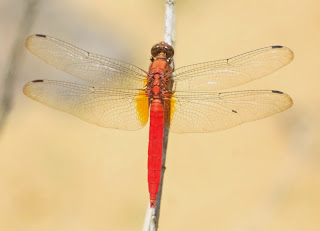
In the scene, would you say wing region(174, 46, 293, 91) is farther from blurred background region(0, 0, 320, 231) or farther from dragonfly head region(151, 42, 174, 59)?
blurred background region(0, 0, 320, 231)

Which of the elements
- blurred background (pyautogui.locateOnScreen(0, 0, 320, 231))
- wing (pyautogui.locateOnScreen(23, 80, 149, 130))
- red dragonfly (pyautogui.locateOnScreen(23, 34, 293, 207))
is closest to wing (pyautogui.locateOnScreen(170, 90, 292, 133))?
red dragonfly (pyautogui.locateOnScreen(23, 34, 293, 207))

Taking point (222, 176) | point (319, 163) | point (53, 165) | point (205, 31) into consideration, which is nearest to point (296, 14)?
point (205, 31)

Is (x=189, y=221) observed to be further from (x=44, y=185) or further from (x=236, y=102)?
(x=236, y=102)

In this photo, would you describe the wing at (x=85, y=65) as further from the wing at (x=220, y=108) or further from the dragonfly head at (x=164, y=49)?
the wing at (x=220, y=108)

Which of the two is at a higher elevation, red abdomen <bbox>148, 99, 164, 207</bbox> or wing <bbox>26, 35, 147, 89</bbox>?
wing <bbox>26, 35, 147, 89</bbox>

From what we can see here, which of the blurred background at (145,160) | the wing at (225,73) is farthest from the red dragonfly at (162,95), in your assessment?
the blurred background at (145,160)

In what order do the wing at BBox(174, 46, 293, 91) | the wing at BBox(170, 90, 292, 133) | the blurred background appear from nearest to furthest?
the wing at BBox(170, 90, 292, 133)
the wing at BBox(174, 46, 293, 91)
the blurred background

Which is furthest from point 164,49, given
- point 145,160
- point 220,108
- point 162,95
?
point 145,160
